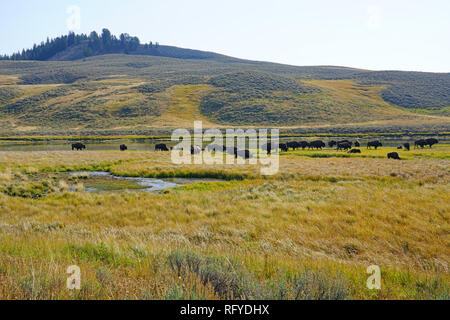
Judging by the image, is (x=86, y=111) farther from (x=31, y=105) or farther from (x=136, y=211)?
(x=136, y=211)

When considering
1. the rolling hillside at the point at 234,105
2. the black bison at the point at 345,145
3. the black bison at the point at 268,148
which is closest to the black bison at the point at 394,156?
the black bison at the point at 345,145

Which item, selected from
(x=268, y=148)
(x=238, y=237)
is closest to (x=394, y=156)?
(x=268, y=148)

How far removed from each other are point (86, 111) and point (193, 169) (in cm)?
8176

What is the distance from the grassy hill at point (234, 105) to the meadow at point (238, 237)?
57166mm

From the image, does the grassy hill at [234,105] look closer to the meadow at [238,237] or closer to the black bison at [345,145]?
the black bison at [345,145]

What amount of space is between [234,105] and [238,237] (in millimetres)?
89835

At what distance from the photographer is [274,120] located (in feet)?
281

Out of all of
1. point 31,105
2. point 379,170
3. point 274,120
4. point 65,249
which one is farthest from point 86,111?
point 65,249

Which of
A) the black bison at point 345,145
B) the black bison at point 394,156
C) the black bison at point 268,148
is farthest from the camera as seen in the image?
the black bison at point 268,148

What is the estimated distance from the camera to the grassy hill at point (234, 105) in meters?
81.5

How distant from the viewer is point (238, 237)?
27.3ft

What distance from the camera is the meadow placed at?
3730 millimetres

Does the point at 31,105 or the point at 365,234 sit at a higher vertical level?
the point at 31,105

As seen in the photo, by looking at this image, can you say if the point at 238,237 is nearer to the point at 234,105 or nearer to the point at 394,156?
the point at 394,156
